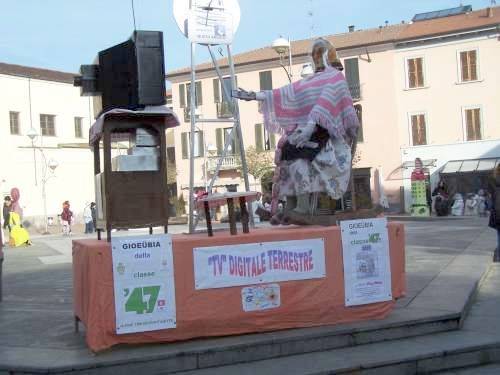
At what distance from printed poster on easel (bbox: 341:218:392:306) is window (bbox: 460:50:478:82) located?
36334 millimetres

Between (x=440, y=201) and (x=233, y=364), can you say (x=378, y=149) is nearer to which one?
(x=440, y=201)

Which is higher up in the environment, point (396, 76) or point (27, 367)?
point (396, 76)

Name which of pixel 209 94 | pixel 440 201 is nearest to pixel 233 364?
pixel 440 201

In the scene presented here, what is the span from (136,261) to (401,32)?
40.4 meters

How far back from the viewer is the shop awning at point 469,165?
125 ft

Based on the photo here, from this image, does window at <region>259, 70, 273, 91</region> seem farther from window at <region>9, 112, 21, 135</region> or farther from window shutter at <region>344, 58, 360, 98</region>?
window at <region>9, 112, 21, 135</region>

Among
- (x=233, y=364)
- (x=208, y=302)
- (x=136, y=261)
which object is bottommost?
(x=233, y=364)

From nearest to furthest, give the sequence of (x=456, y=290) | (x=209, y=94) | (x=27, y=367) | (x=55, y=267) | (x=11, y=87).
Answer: (x=27, y=367) < (x=456, y=290) < (x=55, y=267) < (x=11, y=87) < (x=209, y=94)

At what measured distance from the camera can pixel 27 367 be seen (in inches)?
199

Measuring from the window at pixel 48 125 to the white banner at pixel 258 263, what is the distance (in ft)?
134

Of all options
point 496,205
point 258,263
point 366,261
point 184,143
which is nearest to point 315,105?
point 366,261

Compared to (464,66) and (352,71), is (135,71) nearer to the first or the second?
(464,66)

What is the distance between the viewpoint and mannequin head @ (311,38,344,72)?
7066 mm

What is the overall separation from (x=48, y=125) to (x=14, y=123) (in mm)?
2606
